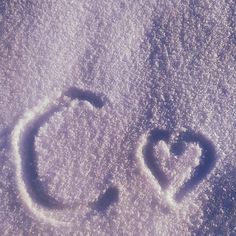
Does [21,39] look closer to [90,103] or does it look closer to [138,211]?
[90,103]

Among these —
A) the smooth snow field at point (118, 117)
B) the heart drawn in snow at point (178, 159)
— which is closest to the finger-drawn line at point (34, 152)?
the smooth snow field at point (118, 117)

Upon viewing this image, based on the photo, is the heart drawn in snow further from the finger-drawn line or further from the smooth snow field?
the finger-drawn line

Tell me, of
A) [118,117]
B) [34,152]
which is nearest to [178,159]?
[118,117]

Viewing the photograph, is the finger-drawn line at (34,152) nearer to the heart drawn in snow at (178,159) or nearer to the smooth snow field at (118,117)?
the smooth snow field at (118,117)

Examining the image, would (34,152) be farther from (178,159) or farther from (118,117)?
(178,159)

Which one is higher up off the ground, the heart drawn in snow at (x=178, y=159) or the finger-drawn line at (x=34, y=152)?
the heart drawn in snow at (x=178, y=159)

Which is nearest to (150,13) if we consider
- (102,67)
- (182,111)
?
(102,67)

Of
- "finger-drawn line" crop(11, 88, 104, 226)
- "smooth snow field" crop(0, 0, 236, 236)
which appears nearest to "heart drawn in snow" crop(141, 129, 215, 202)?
"smooth snow field" crop(0, 0, 236, 236)
